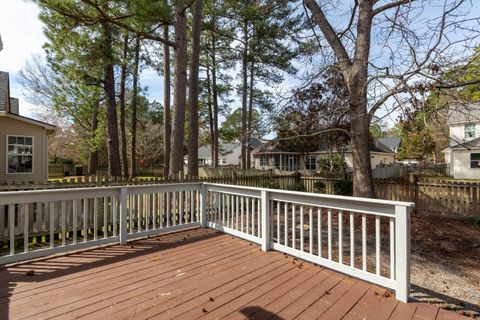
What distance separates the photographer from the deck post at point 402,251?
2.41 m

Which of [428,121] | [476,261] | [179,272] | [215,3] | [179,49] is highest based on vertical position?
[215,3]

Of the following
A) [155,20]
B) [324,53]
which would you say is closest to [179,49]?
[155,20]

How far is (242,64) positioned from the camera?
17.0 m

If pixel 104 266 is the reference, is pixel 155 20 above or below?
above

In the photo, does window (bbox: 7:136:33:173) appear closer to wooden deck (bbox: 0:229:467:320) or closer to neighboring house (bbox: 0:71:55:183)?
neighboring house (bbox: 0:71:55:183)

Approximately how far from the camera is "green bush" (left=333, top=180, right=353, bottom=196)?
9955 millimetres

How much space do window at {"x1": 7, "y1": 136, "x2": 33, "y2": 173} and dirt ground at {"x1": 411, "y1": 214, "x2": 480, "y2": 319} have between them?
13912mm

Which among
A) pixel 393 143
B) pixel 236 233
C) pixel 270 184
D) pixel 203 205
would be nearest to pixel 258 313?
pixel 236 233

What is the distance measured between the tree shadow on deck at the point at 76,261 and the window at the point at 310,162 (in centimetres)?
2440

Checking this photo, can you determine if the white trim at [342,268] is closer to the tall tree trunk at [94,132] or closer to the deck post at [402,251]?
the deck post at [402,251]

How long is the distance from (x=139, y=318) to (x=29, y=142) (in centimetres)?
1262

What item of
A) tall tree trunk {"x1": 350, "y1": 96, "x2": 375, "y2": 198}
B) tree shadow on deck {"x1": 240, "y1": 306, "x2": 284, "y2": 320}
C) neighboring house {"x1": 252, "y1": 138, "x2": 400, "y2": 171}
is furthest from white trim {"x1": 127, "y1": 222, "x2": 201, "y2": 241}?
neighboring house {"x1": 252, "y1": 138, "x2": 400, "y2": 171}

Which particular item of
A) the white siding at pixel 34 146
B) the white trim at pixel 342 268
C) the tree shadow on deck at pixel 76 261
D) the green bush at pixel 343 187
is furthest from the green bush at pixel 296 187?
the white siding at pixel 34 146

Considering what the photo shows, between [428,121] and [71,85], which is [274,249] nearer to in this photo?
[428,121]
